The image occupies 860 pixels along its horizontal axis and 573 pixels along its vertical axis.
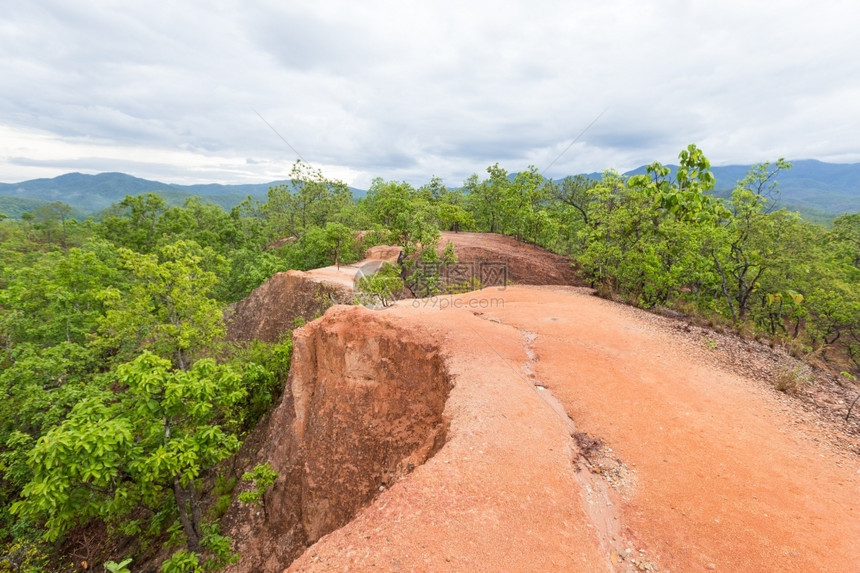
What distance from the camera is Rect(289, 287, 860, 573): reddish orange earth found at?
521 cm

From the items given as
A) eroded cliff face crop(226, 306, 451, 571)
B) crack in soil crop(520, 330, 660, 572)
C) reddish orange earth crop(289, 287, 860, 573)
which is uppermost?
reddish orange earth crop(289, 287, 860, 573)

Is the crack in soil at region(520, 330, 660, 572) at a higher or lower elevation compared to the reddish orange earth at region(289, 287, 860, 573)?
lower

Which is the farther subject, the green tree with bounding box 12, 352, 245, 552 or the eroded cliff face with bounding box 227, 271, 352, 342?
the eroded cliff face with bounding box 227, 271, 352, 342

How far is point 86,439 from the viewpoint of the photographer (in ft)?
22.2

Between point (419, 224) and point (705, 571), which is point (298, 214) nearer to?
point (419, 224)

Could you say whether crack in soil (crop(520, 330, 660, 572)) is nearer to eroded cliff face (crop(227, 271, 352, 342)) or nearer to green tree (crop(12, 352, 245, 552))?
green tree (crop(12, 352, 245, 552))

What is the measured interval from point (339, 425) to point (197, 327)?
8667 millimetres

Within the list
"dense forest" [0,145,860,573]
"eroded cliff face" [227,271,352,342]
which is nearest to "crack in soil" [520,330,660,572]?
"dense forest" [0,145,860,573]

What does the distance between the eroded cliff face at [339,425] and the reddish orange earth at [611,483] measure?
1.82 m

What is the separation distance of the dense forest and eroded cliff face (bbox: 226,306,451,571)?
156 cm

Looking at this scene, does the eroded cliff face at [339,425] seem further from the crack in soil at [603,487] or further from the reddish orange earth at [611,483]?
the crack in soil at [603,487]

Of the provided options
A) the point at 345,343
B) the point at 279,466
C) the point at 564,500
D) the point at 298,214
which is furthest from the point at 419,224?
the point at 298,214

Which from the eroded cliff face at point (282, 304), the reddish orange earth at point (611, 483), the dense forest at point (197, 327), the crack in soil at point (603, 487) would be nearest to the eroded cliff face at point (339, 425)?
the dense forest at point (197, 327)

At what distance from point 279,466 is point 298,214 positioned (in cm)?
3577
